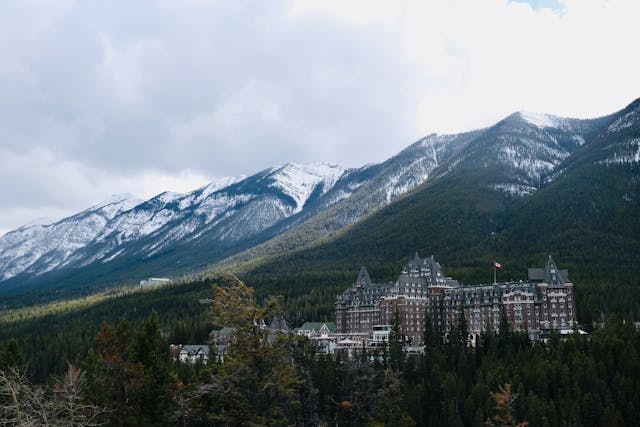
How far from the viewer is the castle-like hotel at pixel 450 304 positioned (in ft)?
486

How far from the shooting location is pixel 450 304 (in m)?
160

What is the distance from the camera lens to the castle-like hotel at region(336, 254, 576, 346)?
14825 cm

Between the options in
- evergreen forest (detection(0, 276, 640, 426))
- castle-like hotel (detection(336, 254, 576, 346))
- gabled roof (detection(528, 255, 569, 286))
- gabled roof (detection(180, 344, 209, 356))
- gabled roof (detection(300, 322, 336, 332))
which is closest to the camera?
evergreen forest (detection(0, 276, 640, 426))

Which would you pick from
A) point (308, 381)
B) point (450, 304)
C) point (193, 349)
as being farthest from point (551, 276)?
point (308, 381)

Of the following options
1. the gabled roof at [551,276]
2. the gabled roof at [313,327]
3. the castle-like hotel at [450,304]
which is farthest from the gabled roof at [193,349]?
the gabled roof at [551,276]

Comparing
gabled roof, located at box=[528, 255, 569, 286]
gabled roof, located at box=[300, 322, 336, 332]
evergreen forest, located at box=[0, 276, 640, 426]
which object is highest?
gabled roof, located at box=[528, 255, 569, 286]

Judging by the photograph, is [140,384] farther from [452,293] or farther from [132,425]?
[452,293]

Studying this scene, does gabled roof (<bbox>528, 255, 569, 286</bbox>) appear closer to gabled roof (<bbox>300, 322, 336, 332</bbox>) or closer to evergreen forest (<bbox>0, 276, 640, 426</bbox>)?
evergreen forest (<bbox>0, 276, 640, 426</bbox>)

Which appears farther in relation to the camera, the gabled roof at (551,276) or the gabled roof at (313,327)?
the gabled roof at (313,327)

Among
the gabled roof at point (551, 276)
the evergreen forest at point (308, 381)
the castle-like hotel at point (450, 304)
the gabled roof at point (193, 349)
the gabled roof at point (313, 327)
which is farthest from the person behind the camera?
the gabled roof at point (313, 327)

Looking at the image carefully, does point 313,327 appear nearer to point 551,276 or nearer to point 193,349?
point 193,349

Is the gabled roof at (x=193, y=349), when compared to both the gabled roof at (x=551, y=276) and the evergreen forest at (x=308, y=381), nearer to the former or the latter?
the evergreen forest at (x=308, y=381)

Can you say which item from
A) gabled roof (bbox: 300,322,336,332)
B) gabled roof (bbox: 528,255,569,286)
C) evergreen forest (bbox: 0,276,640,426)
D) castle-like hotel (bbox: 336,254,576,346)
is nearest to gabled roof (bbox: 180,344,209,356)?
gabled roof (bbox: 300,322,336,332)

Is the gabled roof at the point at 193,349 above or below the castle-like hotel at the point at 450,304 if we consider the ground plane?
below
